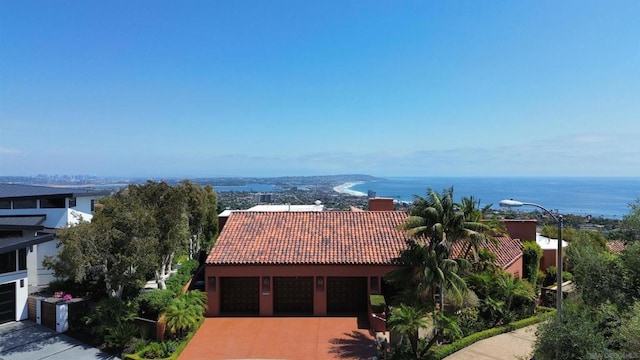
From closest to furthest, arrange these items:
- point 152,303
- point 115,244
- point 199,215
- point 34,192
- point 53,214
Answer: point 115,244 → point 152,303 → point 53,214 → point 34,192 → point 199,215

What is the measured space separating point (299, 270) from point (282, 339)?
3.96 metres

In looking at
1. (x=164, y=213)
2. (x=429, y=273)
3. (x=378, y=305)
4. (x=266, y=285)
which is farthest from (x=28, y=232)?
(x=429, y=273)

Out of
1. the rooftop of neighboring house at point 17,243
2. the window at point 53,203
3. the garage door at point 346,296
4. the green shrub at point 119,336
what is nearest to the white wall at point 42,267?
the rooftop of neighboring house at point 17,243

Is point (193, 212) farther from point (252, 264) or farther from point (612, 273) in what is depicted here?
point (612, 273)

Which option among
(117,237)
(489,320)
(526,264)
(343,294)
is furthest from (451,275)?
(117,237)

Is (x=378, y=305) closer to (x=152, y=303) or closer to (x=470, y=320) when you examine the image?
Answer: (x=470, y=320)

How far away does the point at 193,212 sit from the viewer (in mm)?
29266

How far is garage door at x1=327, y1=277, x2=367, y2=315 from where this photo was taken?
73.0 feet

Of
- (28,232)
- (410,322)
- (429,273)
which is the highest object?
(28,232)

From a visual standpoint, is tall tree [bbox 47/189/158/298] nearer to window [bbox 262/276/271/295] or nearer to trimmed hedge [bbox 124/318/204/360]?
trimmed hedge [bbox 124/318/204/360]

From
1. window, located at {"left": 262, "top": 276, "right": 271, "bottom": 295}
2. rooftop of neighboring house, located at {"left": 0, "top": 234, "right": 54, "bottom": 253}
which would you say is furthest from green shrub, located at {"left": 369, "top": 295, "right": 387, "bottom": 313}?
rooftop of neighboring house, located at {"left": 0, "top": 234, "right": 54, "bottom": 253}

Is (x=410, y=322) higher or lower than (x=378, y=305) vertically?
higher

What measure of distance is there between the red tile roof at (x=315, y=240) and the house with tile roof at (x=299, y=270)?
5 cm

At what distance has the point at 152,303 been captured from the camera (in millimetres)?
19203
